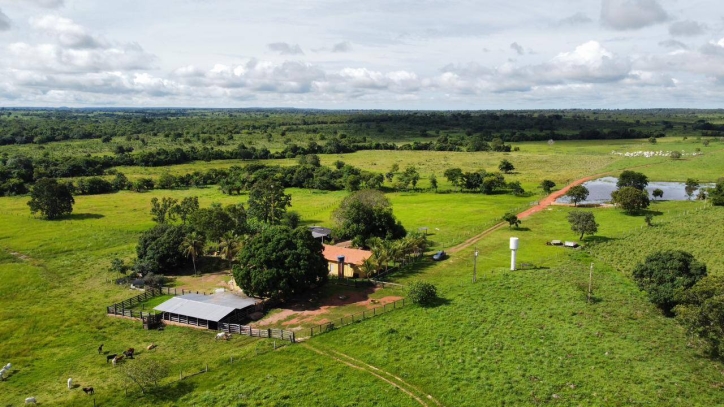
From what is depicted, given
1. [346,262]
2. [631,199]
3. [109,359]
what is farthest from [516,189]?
[109,359]

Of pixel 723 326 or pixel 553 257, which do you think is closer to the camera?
pixel 723 326

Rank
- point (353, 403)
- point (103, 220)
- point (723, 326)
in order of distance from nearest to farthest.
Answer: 1. point (353, 403)
2. point (723, 326)
3. point (103, 220)

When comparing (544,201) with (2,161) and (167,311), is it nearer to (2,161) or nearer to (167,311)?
(167,311)

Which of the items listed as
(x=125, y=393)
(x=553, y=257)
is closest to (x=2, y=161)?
(x=125, y=393)

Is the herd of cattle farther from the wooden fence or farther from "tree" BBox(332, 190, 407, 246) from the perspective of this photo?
"tree" BBox(332, 190, 407, 246)

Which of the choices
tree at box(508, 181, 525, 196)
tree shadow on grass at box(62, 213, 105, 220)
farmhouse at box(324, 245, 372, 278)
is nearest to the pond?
tree at box(508, 181, 525, 196)

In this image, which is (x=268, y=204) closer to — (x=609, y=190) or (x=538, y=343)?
(x=538, y=343)

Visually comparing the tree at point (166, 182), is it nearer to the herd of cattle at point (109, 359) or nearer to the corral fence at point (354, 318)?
the herd of cattle at point (109, 359)
